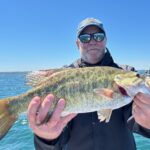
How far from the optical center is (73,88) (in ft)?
10.8

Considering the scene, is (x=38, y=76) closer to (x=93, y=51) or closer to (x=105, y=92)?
(x=105, y=92)

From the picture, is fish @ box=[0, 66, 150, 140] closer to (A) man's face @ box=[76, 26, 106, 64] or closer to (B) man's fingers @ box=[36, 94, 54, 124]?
(B) man's fingers @ box=[36, 94, 54, 124]

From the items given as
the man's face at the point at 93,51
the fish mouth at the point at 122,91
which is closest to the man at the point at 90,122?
the man's face at the point at 93,51

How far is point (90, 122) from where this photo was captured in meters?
4.12

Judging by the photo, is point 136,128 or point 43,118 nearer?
point 43,118

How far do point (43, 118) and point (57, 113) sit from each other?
0.16 m

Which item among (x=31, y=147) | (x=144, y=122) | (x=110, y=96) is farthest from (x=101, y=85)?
(x=31, y=147)

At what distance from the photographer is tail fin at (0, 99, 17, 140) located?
10.6ft

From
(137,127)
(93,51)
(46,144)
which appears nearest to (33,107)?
(46,144)

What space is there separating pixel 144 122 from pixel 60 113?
2.91 ft

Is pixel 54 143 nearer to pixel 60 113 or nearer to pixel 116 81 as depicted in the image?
pixel 60 113

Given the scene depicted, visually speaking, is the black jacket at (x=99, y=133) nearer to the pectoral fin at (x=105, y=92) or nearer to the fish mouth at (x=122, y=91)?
the fish mouth at (x=122, y=91)

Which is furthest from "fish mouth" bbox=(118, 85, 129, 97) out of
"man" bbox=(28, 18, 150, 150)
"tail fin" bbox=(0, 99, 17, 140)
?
"tail fin" bbox=(0, 99, 17, 140)

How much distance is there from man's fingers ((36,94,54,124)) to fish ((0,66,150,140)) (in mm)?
47
